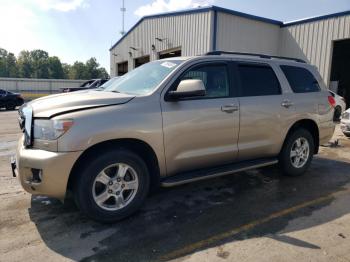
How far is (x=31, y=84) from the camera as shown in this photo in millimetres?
38688

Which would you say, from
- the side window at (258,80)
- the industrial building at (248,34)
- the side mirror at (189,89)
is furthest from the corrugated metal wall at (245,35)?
the side mirror at (189,89)

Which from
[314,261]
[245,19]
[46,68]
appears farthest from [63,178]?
[46,68]

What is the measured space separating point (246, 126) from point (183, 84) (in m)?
1.33

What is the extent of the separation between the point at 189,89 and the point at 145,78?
83cm

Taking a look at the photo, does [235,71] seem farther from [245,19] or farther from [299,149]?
[245,19]

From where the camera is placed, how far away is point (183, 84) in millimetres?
3729

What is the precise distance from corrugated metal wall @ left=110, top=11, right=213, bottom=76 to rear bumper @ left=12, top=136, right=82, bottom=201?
41.7 feet

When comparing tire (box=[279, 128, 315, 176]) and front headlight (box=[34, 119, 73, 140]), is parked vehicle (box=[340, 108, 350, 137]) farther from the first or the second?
front headlight (box=[34, 119, 73, 140])

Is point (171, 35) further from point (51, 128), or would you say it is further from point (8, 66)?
point (8, 66)

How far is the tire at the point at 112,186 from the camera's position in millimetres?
3342

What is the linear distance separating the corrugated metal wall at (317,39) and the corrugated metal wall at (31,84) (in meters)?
28.3

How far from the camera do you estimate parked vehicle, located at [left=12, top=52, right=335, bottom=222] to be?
326cm

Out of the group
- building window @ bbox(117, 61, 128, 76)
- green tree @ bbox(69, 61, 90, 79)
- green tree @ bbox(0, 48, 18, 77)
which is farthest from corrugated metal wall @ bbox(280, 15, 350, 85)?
green tree @ bbox(0, 48, 18, 77)

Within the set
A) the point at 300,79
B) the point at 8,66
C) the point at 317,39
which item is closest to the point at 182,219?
the point at 300,79
